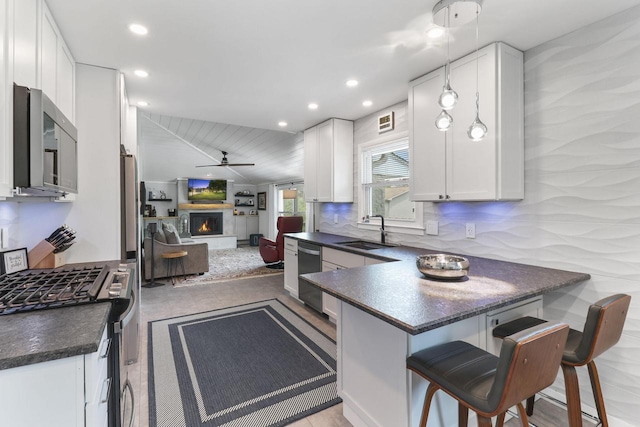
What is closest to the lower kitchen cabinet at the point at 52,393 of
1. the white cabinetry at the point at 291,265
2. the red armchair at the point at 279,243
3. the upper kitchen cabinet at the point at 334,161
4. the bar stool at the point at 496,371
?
the bar stool at the point at 496,371

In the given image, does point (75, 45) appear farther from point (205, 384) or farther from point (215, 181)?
point (215, 181)

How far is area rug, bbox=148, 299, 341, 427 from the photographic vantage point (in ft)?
6.32

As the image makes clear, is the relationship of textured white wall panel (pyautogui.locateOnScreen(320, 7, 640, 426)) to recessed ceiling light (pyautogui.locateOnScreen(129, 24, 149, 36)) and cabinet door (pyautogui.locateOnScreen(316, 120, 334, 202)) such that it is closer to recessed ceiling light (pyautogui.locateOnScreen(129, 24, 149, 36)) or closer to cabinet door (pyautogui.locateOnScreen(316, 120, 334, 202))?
cabinet door (pyautogui.locateOnScreen(316, 120, 334, 202))

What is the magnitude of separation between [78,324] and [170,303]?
3.22 metres

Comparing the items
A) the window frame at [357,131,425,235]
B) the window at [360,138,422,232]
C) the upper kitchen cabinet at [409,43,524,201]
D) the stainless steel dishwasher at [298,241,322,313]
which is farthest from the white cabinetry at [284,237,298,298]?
the upper kitchen cabinet at [409,43,524,201]

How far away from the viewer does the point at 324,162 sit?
4.00 meters

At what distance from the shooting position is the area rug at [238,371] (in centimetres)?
193

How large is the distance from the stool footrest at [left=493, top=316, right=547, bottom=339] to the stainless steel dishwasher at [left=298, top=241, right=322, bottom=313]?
2.02 meters

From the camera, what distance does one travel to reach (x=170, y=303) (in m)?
4.03

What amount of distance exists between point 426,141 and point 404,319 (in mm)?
1818

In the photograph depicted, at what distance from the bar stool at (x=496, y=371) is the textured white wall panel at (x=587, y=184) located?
105 cm

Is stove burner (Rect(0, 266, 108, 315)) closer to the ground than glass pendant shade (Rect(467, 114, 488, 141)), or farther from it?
closer to the ground

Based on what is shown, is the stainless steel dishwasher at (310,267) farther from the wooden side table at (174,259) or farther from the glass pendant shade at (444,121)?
the wooden side table at (174,259)

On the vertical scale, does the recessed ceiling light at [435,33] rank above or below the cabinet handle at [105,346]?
above
